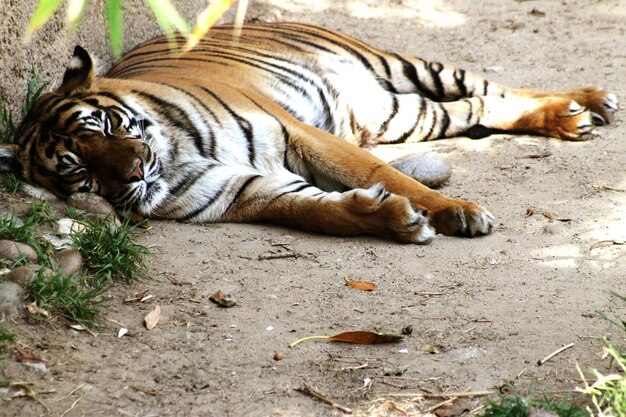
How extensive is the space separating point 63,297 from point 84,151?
1090mm

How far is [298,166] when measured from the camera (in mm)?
4332

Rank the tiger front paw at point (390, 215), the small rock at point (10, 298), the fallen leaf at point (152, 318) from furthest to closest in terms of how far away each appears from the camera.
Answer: the tiger front paw at point (390, 215) < the fallen leaf at point (152, 318) < the small rock at point (10, 298)

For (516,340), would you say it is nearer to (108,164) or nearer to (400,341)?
(400,341)

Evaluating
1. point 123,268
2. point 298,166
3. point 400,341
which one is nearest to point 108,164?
point 123,268

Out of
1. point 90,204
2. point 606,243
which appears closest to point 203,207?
point 90,204

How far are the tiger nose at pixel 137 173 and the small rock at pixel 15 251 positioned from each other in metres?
0.74

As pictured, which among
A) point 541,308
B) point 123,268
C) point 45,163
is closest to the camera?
point 541,308

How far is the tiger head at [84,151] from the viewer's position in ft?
12.7

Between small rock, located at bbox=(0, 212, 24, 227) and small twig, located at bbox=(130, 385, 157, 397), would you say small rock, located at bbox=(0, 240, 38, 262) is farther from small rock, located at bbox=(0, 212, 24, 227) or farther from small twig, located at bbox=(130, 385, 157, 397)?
small twig, located at bbox=(130, 385, 157, 397)

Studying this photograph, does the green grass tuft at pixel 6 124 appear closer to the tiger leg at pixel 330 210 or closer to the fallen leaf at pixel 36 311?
the tiger leg at pixel 330 210

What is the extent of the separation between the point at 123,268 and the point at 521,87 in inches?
138

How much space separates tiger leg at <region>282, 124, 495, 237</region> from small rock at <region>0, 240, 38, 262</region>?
1525 mm

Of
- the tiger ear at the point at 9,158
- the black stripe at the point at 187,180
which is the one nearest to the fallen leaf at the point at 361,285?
the black stripe at the point at 187,180

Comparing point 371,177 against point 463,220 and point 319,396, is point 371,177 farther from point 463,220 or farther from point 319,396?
point 319,396
